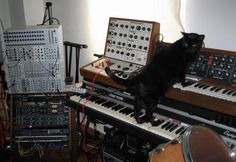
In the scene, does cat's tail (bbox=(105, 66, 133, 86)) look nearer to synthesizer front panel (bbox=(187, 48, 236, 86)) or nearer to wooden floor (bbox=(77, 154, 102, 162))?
synthesizer front panel (bbox=(187, 48, 236, 86))

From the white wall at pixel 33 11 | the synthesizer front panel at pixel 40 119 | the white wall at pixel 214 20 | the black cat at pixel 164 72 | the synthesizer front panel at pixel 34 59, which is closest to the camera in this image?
the black cat at pixel 164 72

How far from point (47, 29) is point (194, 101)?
1255 mm

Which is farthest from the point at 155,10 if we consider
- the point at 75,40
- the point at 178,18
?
the point at 75,40

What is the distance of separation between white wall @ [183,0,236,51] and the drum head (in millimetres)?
876

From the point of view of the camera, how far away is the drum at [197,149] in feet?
4.11

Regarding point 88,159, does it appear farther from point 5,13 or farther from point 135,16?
point 5,13

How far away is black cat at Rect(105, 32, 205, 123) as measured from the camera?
1749 mm

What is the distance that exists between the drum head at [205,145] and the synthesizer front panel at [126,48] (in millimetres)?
772

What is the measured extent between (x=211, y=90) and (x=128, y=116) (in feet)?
1.80

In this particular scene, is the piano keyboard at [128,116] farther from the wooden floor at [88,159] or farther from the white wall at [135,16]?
the wooden floor at [88,159]

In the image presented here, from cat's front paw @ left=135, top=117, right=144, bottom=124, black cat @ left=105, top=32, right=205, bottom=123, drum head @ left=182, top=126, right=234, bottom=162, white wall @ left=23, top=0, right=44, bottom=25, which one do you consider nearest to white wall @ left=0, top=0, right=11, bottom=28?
white wall @ left=23, top=0, right=44, bottom=25

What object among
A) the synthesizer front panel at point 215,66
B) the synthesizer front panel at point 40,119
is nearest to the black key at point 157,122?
the synthesizer front panel at point 215,66

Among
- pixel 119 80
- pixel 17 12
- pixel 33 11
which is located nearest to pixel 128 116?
pixel 119 80

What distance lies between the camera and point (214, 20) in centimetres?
208
